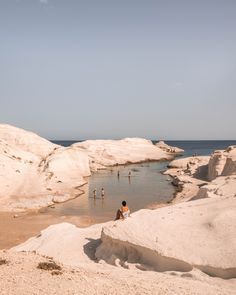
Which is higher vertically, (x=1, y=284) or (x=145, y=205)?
(x=1, y=284)

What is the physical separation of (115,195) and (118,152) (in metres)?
45.0

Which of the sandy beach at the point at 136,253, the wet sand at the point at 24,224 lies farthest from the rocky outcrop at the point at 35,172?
the sandy beach at the point at 136,253

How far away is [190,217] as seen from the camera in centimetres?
1742

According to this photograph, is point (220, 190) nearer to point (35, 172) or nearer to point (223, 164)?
point (223, 164)

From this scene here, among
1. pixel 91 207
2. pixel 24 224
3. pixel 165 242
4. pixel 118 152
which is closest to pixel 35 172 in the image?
pixel 91 207

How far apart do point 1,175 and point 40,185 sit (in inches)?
192

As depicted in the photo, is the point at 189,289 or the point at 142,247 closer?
the point at 189,289

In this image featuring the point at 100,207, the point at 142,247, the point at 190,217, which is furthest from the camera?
the point at 100,207

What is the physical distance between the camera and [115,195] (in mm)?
44969

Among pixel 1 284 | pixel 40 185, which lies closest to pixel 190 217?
pixel 1 284

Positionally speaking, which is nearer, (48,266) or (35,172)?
(48,266)

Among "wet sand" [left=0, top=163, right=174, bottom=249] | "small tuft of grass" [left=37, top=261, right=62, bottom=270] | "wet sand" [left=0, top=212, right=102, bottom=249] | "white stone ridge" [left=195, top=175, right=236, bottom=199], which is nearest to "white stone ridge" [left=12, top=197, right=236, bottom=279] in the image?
"small tuft of grass" [left=37, top=261, right=62, bottom=270]

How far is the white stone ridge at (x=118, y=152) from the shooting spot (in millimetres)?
82938

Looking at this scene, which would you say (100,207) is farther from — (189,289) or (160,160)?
(160,160)
